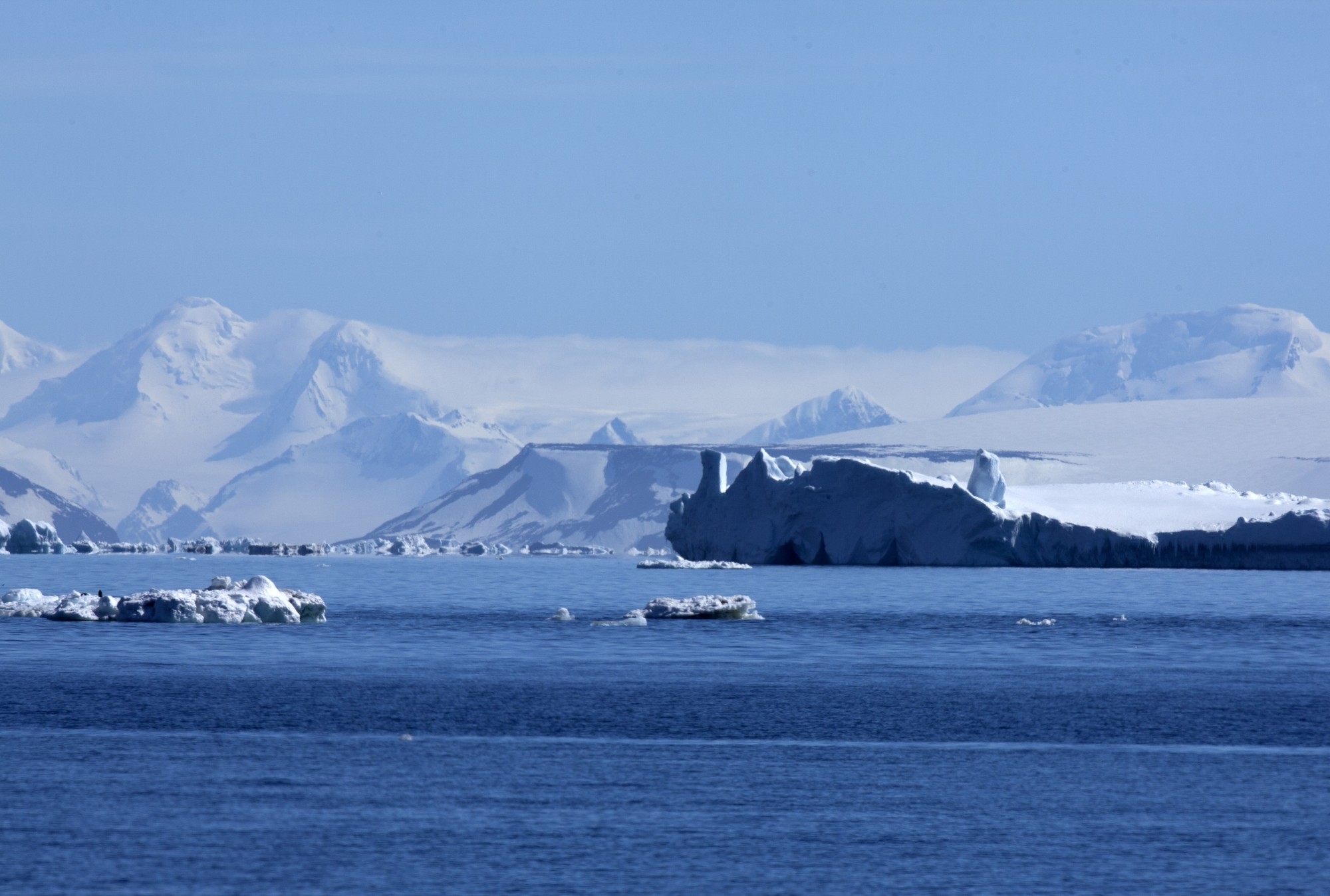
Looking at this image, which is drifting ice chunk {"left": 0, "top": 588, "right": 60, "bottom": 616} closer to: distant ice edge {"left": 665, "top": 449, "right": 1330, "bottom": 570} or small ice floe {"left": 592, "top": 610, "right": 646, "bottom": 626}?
small ice floe {"left": 592, "top": 610, "right": 646, "bottom": 626}

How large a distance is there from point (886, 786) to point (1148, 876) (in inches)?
219

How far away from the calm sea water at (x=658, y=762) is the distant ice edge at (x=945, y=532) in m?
36.2

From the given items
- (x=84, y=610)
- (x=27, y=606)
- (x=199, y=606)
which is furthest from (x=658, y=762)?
Answer: (x=27, y=606)

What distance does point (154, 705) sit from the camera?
94.0 ft

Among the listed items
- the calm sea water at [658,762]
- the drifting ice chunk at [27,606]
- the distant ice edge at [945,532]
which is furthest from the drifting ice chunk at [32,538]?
the calm sea water at [658,762]

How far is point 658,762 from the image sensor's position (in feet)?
74.9

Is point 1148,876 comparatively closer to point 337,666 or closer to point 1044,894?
point 1044,894

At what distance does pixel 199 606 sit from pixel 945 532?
4486cm

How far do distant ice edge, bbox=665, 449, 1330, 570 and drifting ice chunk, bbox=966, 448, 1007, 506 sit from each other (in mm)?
91

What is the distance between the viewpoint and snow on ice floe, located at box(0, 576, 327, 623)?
49750 mm

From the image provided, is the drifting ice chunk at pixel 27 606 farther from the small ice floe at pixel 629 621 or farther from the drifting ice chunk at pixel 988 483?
the drifting ice chunk at pixel 988 483

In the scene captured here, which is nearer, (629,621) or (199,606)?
(199,606)

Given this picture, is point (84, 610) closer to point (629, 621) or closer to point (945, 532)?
point (629, 621)

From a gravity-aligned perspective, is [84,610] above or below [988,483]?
A: below
